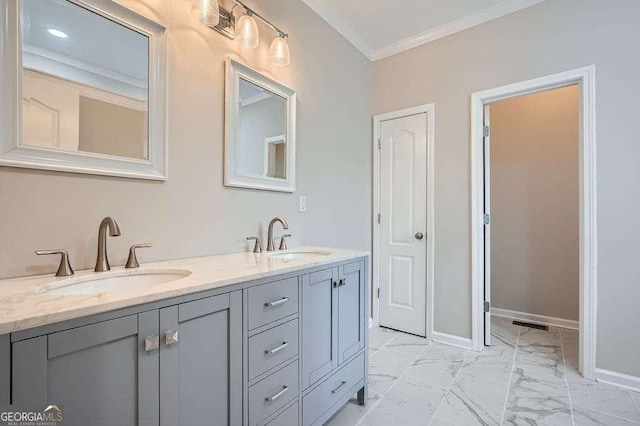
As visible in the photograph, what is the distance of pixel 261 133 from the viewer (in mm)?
1896

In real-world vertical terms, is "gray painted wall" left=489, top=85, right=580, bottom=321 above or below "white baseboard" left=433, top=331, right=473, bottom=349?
above

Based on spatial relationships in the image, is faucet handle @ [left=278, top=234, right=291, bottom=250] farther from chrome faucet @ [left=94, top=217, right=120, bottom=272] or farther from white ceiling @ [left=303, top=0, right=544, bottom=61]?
white ceiling @ [left=303, top=0, right=544, bottom=61]

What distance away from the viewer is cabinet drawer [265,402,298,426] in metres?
1.21

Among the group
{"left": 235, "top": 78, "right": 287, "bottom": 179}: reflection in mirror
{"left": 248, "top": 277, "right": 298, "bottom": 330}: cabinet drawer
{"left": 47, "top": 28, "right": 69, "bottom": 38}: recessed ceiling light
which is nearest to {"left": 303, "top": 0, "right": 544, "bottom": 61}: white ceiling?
{"left": 235, "top": 78, "right": 287, "bottom": 179}: reflection in mirror

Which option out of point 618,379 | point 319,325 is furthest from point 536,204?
point 319,325

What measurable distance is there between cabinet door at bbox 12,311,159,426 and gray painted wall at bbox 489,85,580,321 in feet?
11.6

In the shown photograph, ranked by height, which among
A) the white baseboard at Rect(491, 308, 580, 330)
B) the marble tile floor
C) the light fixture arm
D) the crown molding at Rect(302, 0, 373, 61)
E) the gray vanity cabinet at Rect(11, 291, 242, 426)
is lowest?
the marble tile floor

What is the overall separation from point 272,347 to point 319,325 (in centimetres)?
31

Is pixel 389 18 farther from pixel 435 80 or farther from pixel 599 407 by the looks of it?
pixel 599 407

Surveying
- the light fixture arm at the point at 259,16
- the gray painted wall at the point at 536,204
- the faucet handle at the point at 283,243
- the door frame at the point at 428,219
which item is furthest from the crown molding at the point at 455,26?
the faucet handle at the point at 283,243

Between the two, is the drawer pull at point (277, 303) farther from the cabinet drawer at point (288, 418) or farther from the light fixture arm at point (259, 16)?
the light fixture arm at point (259, 16)

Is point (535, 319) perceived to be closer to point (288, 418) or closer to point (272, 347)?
point (288, 418)

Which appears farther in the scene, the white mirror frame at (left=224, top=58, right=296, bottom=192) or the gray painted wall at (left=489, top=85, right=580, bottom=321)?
the gray painted wall at (left=489, top=85, right=580, bottom=321)

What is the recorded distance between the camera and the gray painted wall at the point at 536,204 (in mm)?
2943
